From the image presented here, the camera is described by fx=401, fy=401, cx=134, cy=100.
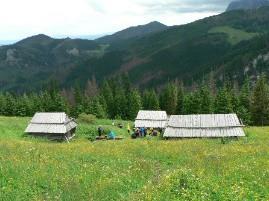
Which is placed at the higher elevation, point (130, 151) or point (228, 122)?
point (130, 151)

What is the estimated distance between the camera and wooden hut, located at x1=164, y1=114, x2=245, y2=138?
204ft

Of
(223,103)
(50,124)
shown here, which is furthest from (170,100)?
(50,124)

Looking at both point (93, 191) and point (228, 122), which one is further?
point (228, 122)

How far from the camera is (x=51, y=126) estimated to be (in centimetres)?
6556

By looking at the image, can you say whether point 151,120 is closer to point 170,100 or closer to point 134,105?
point 134,105

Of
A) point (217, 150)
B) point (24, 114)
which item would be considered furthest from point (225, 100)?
point (217, 150)

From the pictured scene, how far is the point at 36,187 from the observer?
20609 mm

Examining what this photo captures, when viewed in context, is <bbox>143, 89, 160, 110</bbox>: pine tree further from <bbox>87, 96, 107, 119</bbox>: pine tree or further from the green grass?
the green grass

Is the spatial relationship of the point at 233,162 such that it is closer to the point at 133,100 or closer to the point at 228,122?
the point at 228,122

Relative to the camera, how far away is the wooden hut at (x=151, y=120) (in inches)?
3223

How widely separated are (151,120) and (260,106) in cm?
3271

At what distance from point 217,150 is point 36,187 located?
49.3 feet

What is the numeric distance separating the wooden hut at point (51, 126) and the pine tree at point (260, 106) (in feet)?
171

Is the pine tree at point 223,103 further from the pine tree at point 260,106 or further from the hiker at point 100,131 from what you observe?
the hiker at point 100,131
